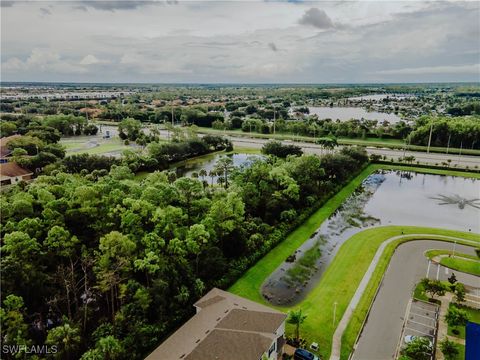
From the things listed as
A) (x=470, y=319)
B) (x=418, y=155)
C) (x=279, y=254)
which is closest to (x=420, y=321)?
(x=470, y=319)

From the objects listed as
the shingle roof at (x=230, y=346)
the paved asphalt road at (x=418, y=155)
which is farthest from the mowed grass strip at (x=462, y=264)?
the paved asphalt road at (x=418, y=155)

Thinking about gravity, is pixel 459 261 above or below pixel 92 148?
below

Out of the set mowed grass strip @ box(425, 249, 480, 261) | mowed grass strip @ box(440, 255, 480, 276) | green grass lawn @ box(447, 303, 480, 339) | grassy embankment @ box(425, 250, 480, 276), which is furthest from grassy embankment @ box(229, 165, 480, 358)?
green grass lawn @ box(447, 303, 480, 339)

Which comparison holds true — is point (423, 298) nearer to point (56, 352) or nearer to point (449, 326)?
point (449, 326)

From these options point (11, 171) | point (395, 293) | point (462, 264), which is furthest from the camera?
point (11, 171)

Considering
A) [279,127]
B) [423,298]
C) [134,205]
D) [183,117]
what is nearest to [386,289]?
[423,298]

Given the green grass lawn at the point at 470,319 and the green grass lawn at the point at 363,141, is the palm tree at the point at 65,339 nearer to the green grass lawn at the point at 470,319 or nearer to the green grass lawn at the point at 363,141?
the green grass lawn at the point at 470,319

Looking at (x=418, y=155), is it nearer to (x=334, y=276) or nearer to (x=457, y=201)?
(x=457, y=201)

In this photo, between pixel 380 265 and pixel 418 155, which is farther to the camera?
pixel 418 155
